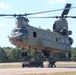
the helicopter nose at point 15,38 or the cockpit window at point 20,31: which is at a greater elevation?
the cockpit window at point 20,31

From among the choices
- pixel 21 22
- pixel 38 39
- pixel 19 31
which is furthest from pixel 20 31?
pixel 38 39

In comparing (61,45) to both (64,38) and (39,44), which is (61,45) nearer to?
(64,38)

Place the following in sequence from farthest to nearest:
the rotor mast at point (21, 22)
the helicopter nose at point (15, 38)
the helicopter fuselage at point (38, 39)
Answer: the helicopter fuselage at point (38, 39) → the rotor mast at point (21, 22) → the helicopter nose at point (15, 38)

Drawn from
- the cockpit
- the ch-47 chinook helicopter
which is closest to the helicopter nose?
the ch-47 chinook helicopter

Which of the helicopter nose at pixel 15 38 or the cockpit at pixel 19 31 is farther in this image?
the cockpit at pixel 19 31

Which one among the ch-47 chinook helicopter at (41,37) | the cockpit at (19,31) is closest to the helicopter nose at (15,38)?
the ch-47 chinook helicopter at (41,37)

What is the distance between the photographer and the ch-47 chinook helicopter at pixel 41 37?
183 ft

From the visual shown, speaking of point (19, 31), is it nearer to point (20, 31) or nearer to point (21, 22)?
point (20, 31)

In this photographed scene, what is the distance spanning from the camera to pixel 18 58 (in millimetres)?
155625

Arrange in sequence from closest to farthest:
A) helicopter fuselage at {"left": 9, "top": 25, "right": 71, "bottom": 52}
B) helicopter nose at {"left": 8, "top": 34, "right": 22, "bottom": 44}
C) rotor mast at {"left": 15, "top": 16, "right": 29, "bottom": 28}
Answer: helicopter nose at {"left": 8, "top": 34, "right": 22, "bottom": 44} < rotor mast at {"left": 15, "top": 16, "right": 29, "bottom": 28} < helicopter fuselage at {"left": 9, "top": 25, "right": 71, "bottom": 52}

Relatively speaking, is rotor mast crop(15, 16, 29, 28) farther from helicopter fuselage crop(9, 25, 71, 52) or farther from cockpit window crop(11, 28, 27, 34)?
cockpit window crop(11, 28, 27, 34)

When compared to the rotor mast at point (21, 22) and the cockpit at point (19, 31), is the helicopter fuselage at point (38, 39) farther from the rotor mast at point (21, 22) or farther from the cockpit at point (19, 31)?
the rotor mast at point (21, 22)

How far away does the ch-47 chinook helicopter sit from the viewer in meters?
55.8

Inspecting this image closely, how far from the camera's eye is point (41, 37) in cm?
5978
